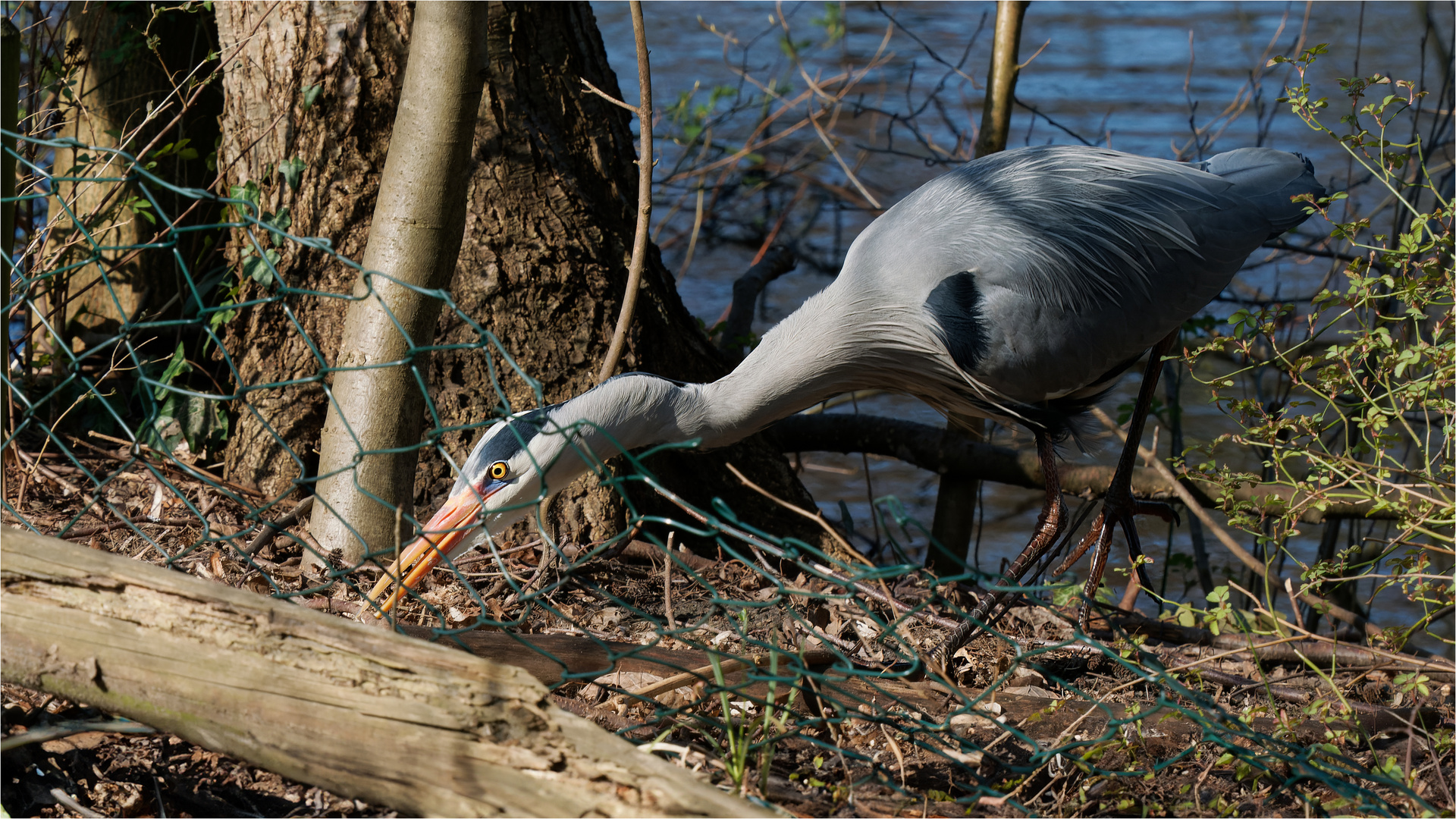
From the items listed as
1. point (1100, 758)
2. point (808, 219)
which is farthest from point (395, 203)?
point (808, 219)

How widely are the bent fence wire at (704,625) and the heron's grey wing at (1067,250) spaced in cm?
76

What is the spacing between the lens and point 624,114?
4.30 m

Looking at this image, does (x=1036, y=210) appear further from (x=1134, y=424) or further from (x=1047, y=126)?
(x=1047, y=126)

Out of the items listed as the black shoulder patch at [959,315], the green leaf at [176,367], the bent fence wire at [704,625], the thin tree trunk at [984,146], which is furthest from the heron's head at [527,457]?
the thin tree trunk at [984,146]

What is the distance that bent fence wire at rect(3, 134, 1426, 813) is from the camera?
2.16 metres

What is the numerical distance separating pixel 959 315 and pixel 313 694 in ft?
7.24

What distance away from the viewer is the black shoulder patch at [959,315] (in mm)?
3350

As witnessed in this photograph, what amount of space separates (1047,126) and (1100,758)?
651 centimetres

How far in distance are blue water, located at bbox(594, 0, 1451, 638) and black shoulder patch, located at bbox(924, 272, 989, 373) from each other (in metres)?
2.86

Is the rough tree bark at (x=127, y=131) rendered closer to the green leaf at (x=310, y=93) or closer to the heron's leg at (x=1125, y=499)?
the green leaf at (x=310, y=93)

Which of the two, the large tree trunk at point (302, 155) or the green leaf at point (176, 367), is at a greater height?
the large tree trunk at point (302, 155)

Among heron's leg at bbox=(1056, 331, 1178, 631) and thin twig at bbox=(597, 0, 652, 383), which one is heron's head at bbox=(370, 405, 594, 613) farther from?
heron's leg at bbox=(1056, 331, 1178, 631)

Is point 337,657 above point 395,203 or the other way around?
the other way around

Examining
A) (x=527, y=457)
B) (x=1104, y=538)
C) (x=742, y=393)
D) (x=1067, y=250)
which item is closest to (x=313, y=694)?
(x=527, y=457)
